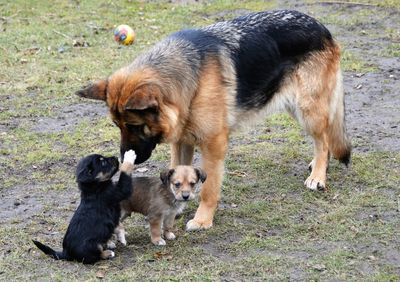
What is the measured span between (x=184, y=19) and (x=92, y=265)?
957 cm

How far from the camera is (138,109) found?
5.89 metres

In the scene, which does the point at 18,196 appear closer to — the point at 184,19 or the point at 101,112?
the point at 101,112

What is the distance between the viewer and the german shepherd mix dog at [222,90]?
20.4 ft

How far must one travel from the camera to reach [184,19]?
14789 millimetres

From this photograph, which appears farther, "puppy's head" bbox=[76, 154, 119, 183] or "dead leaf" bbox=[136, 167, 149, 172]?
"dead leaf" bbox=[136, 167, 149, 172]

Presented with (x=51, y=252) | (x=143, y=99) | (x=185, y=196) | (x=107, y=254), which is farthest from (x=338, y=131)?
(x=51, y=252)

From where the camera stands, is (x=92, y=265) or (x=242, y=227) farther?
(x=242, y=227)

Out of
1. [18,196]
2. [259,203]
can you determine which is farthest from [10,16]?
[259,203]

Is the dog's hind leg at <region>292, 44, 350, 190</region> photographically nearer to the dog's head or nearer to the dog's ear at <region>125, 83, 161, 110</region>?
the dog's head

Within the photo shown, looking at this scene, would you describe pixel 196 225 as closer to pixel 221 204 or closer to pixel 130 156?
pixel 221 204

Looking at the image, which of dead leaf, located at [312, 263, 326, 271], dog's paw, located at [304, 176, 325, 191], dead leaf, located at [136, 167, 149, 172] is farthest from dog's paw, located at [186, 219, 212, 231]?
dead leaf, located at [136, 167, 149, 172]

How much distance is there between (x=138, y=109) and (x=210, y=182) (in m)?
1.25

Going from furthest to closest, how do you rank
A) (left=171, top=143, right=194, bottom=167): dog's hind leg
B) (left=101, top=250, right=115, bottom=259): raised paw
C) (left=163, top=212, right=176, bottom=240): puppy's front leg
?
1. (left=171, top=143, right=194, bottom=167): dog's hind leg
2. (left=163, top=212, right=176, bottom=240): puppy's front leg
3. (left=101, top=250, right=115, bottom=259): raised paw

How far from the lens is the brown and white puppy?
20.2 feet
